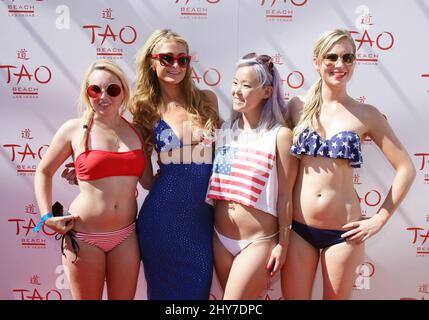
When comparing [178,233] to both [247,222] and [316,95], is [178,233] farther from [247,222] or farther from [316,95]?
[316,95]

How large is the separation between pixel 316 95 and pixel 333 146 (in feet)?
1.20

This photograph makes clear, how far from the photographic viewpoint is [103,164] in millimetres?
2699

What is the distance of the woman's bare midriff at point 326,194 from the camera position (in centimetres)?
267

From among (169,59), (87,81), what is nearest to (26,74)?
(87,81)

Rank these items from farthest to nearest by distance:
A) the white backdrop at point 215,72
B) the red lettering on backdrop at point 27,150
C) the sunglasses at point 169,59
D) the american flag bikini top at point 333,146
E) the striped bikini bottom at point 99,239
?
the red lettering on backdrop at point 27,150 < the white backdrop at point 215,72 < the sunglasses at point 169,59 < the striped bikini bottom at point 99,239 < the american flag bikini top at point 333,146

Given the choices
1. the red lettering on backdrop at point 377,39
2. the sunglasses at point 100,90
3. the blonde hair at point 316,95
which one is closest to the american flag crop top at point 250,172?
the blonde hair at point 316,95

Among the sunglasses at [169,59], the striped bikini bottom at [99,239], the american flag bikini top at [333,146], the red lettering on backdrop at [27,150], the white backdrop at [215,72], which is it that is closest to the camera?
the american flag bikini top at [333,146]

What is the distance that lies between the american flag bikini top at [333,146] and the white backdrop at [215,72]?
1.14 m

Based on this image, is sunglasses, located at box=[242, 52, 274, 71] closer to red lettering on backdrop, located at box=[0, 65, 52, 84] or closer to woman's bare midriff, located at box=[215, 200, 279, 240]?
woman's bare midriff, located at box=[215, 200, 279, 240]

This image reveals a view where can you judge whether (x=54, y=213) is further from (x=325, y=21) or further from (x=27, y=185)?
(x=325, y=21)

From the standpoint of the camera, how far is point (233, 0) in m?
3.60

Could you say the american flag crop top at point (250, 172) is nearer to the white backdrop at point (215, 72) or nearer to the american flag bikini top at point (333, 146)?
the american flag bikini top at point (333, 146)
